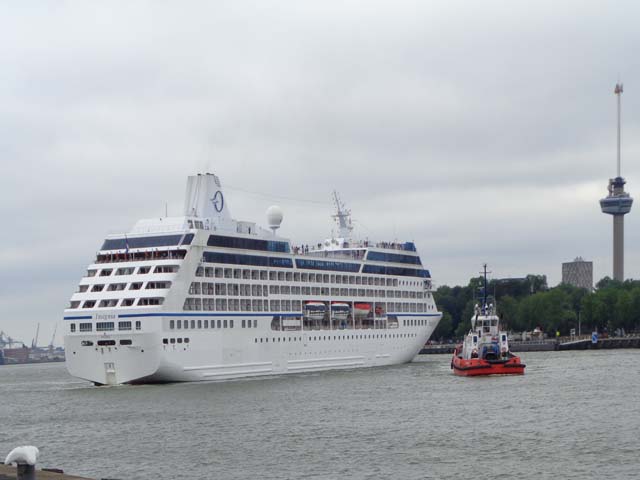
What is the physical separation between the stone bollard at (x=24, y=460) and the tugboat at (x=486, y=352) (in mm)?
54828

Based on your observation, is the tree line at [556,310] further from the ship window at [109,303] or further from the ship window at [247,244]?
the ship window at [109,303]

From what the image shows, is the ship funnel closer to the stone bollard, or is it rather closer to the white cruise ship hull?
the white cruise ship hull

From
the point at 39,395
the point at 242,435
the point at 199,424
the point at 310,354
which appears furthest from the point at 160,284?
the point at 242,435

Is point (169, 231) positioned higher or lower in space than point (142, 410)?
higher

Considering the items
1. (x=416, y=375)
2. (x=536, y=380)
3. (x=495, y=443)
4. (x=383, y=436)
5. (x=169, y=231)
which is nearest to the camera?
(x=495, y=443)

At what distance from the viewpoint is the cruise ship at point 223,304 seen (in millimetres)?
67312

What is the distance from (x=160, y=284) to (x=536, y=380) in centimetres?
2697

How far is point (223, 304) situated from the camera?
74.1m

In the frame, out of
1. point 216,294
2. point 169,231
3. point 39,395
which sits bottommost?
point 39,395

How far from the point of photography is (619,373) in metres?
74.8

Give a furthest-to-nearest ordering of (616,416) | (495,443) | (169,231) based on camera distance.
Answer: (169,231) < (616,416) < (495,443)

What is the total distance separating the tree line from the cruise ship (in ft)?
195

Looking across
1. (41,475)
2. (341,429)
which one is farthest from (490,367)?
(41,475)

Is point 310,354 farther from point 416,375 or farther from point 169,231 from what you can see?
point 169,231
